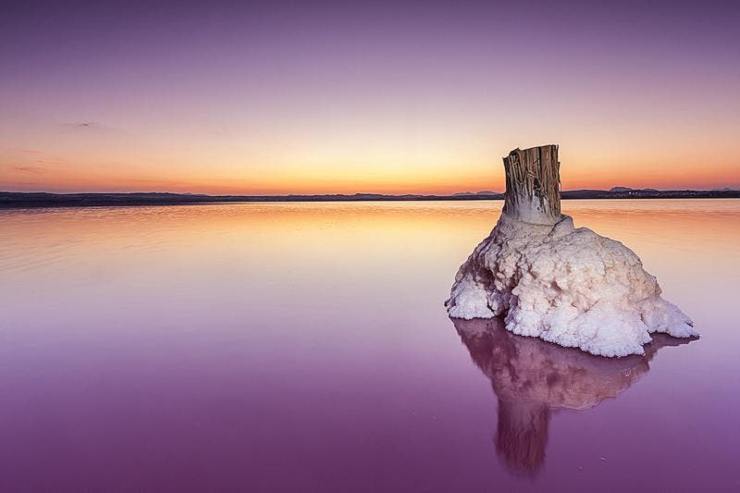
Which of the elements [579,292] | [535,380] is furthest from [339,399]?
[579,292]

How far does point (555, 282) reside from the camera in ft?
20.7

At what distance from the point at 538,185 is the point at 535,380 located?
3836 millimetres

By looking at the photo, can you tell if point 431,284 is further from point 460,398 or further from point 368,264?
point 460,398

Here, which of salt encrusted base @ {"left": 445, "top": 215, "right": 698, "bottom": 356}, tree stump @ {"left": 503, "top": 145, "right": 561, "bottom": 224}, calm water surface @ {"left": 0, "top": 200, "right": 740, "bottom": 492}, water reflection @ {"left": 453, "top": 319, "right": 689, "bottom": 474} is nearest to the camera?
calm water surface @ {"left": 0, "top": 200, "right": 740, "bottom": 492}

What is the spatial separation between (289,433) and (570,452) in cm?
253

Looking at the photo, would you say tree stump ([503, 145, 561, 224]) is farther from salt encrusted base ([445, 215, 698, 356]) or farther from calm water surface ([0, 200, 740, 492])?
calm water surface ([0, 200, 740, 492])

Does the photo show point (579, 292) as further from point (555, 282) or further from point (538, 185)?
point (538, 185)

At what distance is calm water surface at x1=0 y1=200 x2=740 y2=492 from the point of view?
3.38 m

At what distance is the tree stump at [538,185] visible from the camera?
7430mm

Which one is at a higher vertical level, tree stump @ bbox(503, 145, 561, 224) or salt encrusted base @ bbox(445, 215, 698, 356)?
tree stump @ bbox(503, 145, 561, 224)

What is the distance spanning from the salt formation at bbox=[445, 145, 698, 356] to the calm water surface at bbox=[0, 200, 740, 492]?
1.15 ft

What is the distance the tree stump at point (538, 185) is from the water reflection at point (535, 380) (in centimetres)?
230

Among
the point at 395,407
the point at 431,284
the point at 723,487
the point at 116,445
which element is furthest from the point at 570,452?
the point at 431,284

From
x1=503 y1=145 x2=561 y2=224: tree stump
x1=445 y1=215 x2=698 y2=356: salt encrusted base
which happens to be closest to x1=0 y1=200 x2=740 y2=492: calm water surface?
x1=445 y1=215 x2=698 y2=356: salt encrusted base
